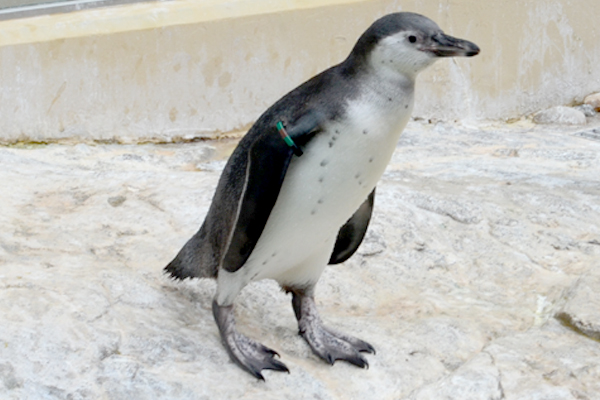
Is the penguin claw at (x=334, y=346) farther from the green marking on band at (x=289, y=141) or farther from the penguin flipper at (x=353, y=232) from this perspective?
the green marking on band at (x=289, y=141)

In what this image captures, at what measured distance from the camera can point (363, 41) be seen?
1.58 meters

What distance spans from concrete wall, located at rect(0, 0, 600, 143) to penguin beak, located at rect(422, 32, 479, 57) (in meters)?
3.06

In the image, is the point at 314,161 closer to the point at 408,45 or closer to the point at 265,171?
the point at 265,171

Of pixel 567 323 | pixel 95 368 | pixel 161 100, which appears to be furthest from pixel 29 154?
pixel 567 323

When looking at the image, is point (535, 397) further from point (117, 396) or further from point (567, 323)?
point (117, 396)

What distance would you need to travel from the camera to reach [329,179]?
1.58 m

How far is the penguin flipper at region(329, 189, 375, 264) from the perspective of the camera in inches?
77.2

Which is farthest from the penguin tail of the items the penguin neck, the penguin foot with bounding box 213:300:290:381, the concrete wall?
the concrete wall

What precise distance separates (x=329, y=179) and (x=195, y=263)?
537 millimetres

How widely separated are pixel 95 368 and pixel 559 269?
5.60 ft

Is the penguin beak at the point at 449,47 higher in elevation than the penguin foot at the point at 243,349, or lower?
higher

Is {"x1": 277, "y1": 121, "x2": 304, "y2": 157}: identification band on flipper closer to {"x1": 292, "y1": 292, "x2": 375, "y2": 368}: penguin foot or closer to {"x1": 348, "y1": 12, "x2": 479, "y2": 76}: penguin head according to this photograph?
{"x1": 348, "y1": 12, "x2": 479, "y2": 76}: penguin head

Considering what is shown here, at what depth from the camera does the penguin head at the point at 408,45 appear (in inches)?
58.8

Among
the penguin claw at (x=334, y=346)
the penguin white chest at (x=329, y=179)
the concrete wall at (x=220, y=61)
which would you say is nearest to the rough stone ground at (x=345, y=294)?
the penguin claw at (x=334, y=346)
